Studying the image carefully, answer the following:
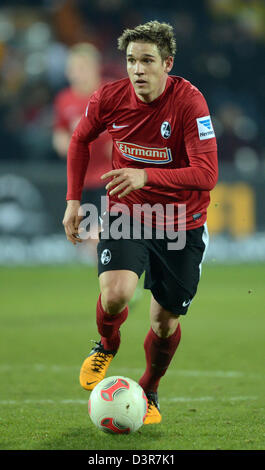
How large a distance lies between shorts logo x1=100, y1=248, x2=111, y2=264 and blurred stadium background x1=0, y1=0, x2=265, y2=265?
24.9 ft

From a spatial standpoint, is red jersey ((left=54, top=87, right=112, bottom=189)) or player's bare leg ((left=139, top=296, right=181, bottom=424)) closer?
player's bare leg ((left=139, top=296, right=181, bottom=424))

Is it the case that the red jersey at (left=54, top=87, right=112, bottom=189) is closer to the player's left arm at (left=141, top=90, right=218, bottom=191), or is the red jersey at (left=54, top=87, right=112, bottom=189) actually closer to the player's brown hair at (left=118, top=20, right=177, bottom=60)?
the player's brown hair at (left=118, top=20, right=177, bottom=60)

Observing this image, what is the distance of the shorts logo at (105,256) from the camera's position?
4.26m

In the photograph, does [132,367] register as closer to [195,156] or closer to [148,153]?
[148,153]

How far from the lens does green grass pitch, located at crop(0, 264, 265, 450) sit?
12.5ft

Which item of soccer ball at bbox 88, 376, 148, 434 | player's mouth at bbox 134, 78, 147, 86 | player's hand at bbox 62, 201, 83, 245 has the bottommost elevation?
soccer ball at bbox 88, 376, 148, 434

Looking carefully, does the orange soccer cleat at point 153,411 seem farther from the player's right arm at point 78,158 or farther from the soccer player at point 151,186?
the player's right arm at point 78,158

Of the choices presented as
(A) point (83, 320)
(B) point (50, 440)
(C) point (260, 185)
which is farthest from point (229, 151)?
(B) point (50, 440)

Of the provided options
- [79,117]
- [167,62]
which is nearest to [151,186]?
[167,62]

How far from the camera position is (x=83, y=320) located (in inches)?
321

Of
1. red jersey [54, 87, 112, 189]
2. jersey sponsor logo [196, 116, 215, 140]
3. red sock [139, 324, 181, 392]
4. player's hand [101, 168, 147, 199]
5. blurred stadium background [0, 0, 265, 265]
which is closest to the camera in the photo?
player's hand [101, 168, 147, 199]

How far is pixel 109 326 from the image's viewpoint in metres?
4.33

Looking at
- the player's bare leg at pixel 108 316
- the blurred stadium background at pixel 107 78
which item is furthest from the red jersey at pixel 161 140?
the blurred stadium background at pixel 107 78

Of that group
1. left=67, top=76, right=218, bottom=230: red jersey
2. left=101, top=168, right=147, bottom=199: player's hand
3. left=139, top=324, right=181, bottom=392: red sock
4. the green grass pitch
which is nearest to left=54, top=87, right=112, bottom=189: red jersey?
the green grass pitch
